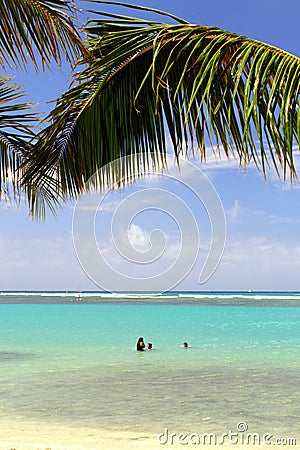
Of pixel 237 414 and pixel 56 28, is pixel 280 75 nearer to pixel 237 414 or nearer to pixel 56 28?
pixel 56 28

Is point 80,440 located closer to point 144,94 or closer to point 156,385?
point 156,385

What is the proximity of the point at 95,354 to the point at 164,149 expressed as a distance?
21.1 m

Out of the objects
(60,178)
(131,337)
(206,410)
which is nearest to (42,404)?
(206,410)

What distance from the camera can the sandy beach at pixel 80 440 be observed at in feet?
30.1

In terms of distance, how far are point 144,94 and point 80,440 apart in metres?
7.58

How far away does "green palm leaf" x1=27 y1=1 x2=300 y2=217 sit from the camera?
3.28 m

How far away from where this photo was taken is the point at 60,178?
416 centimetres

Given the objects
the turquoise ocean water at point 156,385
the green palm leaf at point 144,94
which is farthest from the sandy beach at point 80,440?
the green palm leaf at point 144,94

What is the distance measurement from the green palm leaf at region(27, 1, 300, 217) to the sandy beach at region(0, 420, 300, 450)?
630 cm

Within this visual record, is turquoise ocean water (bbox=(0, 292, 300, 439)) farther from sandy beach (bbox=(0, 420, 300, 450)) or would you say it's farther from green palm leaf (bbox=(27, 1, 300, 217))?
green palm leaf (bbox=(27, 1, 300, 217))

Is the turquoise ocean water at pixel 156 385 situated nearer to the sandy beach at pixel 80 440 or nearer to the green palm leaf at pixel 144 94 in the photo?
the sandy beach at pixel 80 440

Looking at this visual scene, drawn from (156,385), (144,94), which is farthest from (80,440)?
(144,94)

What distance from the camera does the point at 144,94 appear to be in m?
3.67

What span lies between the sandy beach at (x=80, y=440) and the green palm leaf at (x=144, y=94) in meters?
6.30
